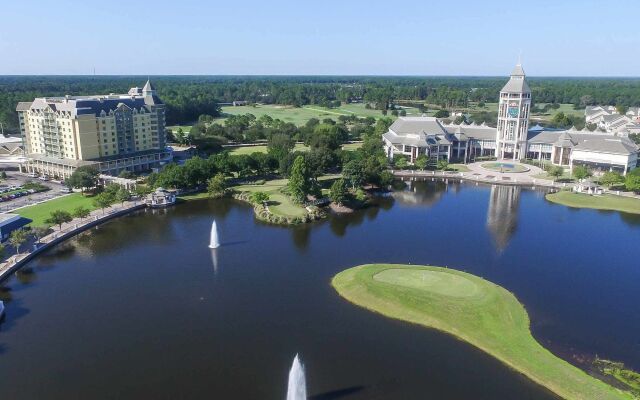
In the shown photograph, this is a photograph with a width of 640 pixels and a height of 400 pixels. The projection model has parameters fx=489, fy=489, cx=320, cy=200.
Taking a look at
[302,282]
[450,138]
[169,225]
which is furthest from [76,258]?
[450,138]

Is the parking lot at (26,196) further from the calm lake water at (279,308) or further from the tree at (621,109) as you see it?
the tree at (621,109)

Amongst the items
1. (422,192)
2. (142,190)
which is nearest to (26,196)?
(142,190)

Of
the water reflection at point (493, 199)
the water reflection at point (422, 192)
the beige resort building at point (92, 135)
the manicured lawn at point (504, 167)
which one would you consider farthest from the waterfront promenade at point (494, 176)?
the beige resort building at point (92, 135)

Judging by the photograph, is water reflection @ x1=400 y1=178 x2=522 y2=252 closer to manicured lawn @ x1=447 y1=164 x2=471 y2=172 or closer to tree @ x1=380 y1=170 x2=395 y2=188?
tree @ x1=380 y1=170 x2=395 y2=188

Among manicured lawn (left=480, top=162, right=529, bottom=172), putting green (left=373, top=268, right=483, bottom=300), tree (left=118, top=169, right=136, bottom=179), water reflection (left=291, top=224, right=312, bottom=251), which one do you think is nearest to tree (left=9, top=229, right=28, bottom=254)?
water reflection (left=291, top=224, right=312, bottom=251)

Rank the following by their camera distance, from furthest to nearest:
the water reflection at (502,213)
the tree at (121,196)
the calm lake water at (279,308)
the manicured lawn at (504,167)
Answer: the manicured lawn at (504,167), the tree at (121,196), the water reflection at (502,213), the calm lake water at (279,308)
